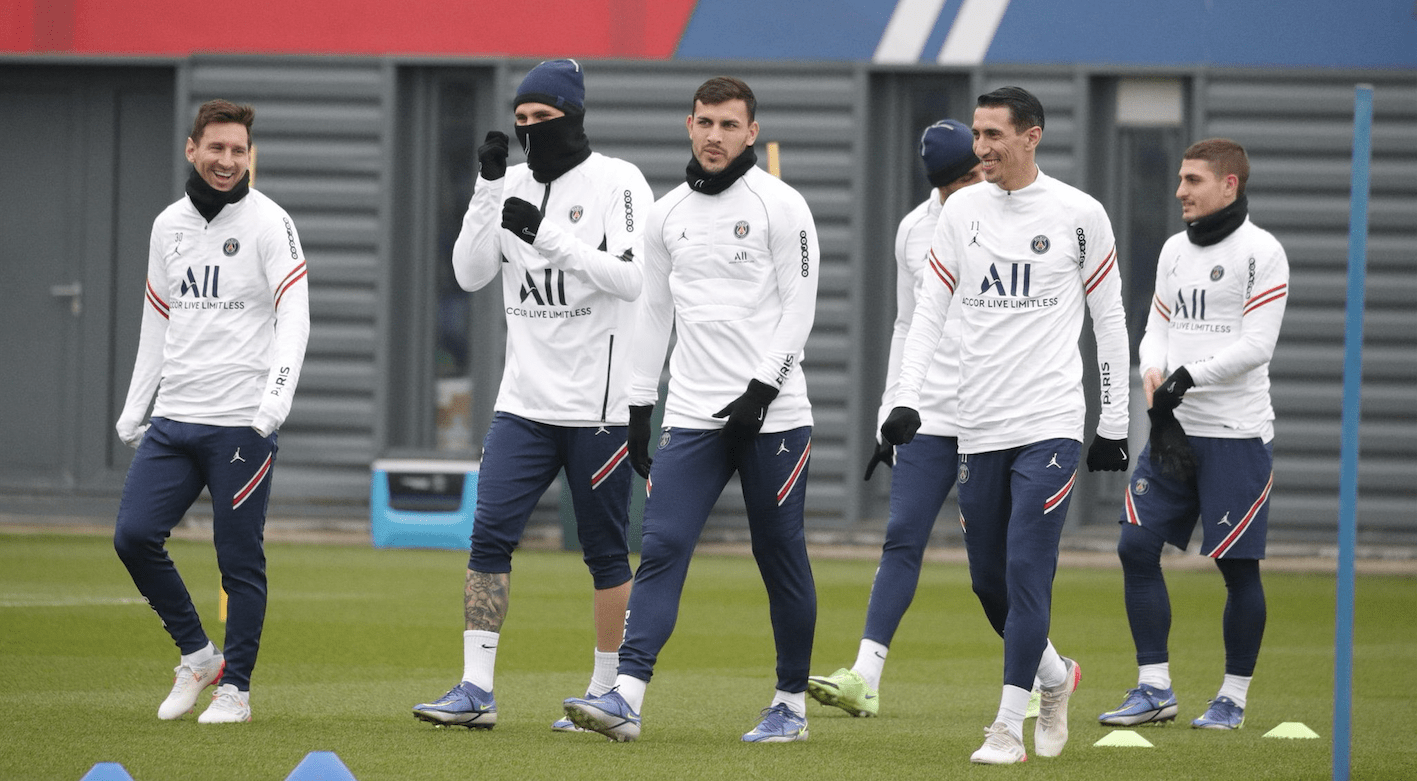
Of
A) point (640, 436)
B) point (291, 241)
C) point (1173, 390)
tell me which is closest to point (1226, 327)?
point (1173, 390)

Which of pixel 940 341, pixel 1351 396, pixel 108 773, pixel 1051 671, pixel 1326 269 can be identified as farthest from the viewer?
pixel 1326 269

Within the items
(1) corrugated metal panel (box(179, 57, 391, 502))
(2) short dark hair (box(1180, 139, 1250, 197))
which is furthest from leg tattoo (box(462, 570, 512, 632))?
(1) corrugated metal panel (box(179, 57, 391, 502))

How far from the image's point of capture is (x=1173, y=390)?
20.3 feet

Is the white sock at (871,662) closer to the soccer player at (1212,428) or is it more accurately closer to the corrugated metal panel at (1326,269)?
the soccer player at (1212,428)

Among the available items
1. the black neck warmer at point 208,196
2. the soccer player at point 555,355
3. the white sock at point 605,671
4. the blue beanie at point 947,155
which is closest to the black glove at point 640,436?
the soccer player at point 555,355

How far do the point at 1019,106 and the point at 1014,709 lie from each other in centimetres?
170

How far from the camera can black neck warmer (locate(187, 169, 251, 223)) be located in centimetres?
576

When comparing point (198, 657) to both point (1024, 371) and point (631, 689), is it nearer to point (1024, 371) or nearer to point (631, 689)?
point (631, 689)

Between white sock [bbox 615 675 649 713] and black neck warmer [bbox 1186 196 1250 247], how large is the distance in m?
2.57

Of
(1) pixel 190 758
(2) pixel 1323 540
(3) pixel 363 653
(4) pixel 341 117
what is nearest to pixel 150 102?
(4) pixel 341 117

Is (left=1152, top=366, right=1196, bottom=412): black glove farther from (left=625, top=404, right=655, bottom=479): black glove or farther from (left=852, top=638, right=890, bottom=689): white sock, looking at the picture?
(left=625, top=404, right=655, bottom=479): black glove

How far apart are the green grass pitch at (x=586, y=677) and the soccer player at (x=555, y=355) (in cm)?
43

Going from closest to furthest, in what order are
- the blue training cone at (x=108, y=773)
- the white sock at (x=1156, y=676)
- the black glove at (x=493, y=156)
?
the blue training cone at (x=108, y=773) < the black glove at (x=493, y=156) < the white sock at (x=1156, y=676)

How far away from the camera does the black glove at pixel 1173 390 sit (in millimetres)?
6168
